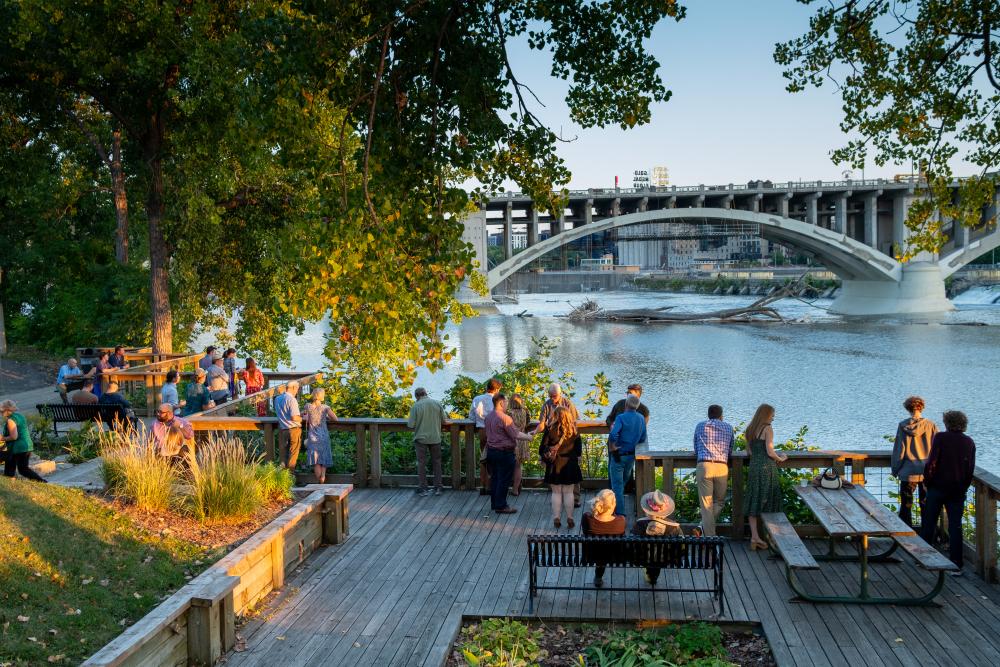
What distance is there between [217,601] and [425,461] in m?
4.23

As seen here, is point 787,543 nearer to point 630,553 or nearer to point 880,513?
point 880,513

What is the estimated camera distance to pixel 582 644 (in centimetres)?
580

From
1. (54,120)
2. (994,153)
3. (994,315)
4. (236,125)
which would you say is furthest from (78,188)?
(994,315)

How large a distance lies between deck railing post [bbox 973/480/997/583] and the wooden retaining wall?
520cm

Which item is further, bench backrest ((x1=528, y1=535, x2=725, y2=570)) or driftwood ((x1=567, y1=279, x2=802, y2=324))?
driftwood ((x1=567, y1=279, x2=802, y2=324))

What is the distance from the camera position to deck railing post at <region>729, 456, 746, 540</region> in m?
7.89

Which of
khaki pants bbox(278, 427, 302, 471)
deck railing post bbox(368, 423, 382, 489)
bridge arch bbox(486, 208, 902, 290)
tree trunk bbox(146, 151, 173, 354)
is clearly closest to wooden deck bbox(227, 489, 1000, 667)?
deck railing post bbox(368, 423, 382, 489)

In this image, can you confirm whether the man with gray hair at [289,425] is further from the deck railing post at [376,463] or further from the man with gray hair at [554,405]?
the man with gray hair at [554,405]

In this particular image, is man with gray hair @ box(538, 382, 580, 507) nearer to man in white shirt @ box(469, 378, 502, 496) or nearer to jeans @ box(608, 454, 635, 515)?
jeans @ box(608, 454, 635, 515)

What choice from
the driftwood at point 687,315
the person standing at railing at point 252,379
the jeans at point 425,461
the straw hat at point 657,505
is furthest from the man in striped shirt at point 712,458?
the driftwood at point 687,315

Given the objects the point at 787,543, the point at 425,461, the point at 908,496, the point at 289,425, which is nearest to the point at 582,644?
the point at 787,543

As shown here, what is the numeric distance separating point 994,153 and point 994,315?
57.2 metres

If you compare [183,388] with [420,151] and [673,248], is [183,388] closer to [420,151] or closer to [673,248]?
[420,151]

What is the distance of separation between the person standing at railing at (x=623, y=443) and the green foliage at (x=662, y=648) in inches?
89.3
